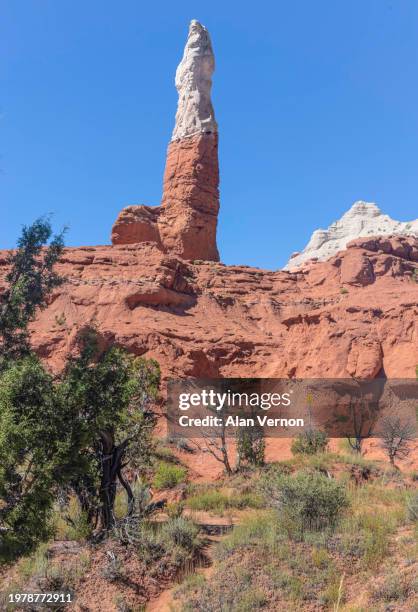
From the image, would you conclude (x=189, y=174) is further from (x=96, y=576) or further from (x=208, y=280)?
(x=96, y=576)

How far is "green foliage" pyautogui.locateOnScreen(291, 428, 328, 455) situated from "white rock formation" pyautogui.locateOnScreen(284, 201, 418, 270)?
77033mm

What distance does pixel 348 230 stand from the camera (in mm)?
103125

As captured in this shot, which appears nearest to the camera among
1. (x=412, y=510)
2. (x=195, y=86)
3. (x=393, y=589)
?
(x=393, y=589)

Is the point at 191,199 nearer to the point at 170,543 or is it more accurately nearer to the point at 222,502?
the point at 222,502

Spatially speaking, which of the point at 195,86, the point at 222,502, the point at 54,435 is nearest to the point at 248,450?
the point at 222,502

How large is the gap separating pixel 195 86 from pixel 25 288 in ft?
134

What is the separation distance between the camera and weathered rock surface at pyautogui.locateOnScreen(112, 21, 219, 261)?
41.5m

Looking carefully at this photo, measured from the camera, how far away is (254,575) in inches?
289

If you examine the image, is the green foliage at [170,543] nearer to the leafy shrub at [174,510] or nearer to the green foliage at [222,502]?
the leafy shrub at [174,510]

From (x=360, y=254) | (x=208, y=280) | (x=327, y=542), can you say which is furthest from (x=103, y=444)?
(x=360, y=254)

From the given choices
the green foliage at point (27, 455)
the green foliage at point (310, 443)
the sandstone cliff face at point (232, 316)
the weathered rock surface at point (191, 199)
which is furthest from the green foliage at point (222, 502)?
the weathered rock surface at point (191, 199)

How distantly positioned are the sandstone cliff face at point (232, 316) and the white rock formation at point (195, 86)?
14.5m

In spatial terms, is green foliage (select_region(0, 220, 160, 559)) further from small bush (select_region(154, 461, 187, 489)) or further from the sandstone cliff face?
the sandstone cliff face

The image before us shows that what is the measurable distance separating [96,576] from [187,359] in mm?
18841
